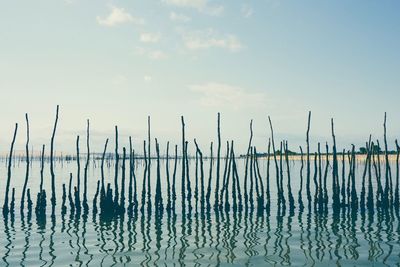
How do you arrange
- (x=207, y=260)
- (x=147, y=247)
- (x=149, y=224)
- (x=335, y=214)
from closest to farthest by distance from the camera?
(x=207, y=260), (x=147, y=247), (x=149, y=224), (x=335, y=214)

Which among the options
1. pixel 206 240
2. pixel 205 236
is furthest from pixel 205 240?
pixel 205 236

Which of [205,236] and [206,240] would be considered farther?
[205,236]

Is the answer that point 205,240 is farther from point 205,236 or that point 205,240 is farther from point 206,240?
point 205,236

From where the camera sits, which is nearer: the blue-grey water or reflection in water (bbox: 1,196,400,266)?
the blue-grey water

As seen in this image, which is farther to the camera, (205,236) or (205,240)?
(205,236)

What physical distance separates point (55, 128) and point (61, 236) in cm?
723

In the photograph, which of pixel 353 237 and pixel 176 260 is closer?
pixel 176 260

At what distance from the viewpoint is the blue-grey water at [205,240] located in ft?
39.8

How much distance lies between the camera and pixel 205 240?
15039 millimetres

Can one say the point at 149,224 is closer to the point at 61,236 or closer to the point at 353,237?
the point at 61,236

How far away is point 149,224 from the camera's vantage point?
18781mm

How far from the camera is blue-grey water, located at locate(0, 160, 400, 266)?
1212 cm

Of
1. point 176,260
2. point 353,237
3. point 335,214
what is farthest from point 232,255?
point 335,214

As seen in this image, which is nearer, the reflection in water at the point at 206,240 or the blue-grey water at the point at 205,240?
the blue-grey water at the point at 205,240
